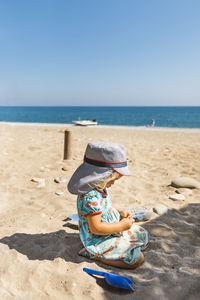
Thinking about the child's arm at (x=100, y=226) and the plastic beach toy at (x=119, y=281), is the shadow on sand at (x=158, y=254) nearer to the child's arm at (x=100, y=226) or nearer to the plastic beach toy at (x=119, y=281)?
the plastic beach toy at (x=119, y=281)

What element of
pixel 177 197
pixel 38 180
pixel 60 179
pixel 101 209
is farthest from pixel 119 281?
pixel 38 180

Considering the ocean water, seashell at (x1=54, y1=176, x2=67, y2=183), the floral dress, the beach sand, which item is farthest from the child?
the ocean water

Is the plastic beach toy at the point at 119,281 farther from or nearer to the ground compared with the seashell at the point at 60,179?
farther from the ground

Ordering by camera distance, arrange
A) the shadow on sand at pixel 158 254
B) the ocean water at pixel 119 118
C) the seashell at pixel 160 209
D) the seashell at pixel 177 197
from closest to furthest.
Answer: the shadow on sand at pixel 158 254 < the seashell at pixel 160 209 < the seashell at pixel 177 197 < the ocean water at pixel 119 118

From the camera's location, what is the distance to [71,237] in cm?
297

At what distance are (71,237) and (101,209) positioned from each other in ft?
3.30

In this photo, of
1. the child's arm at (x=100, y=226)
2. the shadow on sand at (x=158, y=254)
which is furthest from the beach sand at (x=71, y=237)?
the child's arm at (x=100, y=226)

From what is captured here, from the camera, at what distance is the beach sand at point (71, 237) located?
1.99 meters

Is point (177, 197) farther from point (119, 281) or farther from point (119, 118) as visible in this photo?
point (119, 118)

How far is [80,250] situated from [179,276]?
3.52ft

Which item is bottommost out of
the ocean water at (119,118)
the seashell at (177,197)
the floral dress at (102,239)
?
the ocean water at (119,118)

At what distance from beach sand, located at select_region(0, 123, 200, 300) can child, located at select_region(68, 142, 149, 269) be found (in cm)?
16

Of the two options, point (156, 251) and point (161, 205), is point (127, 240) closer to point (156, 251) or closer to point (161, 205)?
point (156, 251)

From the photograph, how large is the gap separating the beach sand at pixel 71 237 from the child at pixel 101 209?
163 mm
